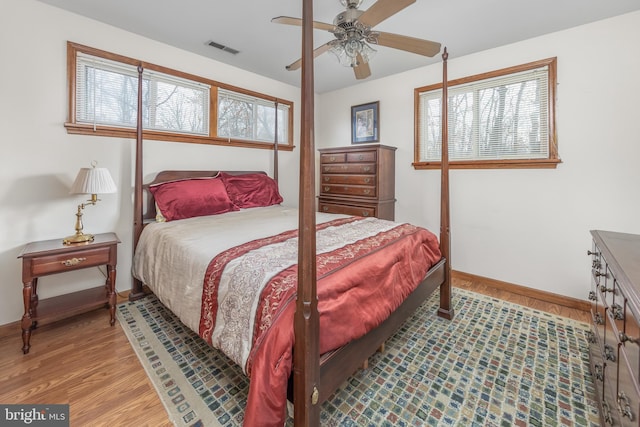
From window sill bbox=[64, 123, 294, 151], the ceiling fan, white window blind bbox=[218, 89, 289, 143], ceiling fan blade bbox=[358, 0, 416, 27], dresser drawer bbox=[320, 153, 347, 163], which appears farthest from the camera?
dresser drawer bbox=[320, 153, 347, 163]

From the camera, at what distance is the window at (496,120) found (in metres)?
2.62

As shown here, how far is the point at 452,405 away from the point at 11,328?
310 centimetres

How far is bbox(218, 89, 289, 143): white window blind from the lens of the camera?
3.34 metres

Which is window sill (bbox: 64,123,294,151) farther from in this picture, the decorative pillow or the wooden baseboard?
the wooden baseboard

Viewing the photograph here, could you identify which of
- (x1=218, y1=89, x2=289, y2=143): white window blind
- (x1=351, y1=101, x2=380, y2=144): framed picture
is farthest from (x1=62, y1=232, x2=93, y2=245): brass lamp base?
(x1=351, y1=101, x2=380, y2=144): framed picture

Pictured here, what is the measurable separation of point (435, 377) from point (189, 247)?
1.71 m

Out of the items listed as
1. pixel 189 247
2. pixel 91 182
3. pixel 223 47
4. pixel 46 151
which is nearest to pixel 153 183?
pixel 91 182

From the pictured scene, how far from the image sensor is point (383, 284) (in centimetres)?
154

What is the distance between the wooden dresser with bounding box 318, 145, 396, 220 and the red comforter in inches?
58.0

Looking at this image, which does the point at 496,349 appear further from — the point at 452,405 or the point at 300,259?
the point at 300,259

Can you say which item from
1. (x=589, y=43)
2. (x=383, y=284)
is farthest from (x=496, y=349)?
(x=589, y=43)

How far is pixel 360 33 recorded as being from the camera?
183cm

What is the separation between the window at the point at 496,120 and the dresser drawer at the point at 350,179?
636 mm

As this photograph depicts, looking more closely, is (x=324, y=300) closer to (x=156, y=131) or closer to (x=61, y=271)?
(x=61, y=271)
